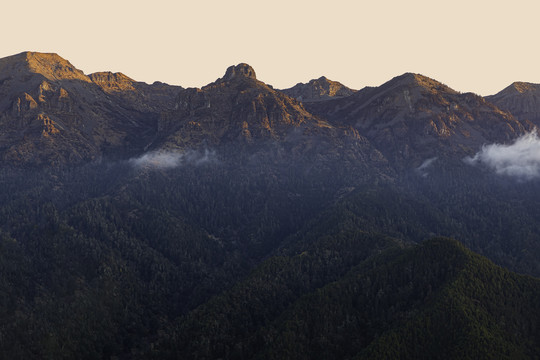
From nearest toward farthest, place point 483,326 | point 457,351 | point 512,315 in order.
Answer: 1. point 457,351
2. point 483,326
3. point 512,315

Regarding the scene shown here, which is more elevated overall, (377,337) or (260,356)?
(377,337)

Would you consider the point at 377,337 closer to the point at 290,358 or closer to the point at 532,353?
the point at 290,358

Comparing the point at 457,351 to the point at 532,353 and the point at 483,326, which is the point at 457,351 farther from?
the point at 532,353

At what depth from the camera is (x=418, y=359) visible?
179500 millimetres

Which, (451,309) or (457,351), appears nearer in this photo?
(457,351)

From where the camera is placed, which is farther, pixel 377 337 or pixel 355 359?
pixel 377 337

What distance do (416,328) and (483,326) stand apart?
30613mm

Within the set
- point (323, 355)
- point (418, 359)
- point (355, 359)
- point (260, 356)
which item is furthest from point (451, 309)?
point (260, 356)

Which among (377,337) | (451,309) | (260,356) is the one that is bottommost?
(260,356)

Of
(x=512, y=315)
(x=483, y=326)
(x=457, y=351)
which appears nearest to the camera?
(x=457, y=351)

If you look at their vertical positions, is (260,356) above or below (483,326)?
below

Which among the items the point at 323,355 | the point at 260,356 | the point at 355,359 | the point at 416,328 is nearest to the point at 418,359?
the point at 416,328

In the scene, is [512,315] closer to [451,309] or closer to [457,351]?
[451,309]

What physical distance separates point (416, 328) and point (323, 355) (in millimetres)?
47499
